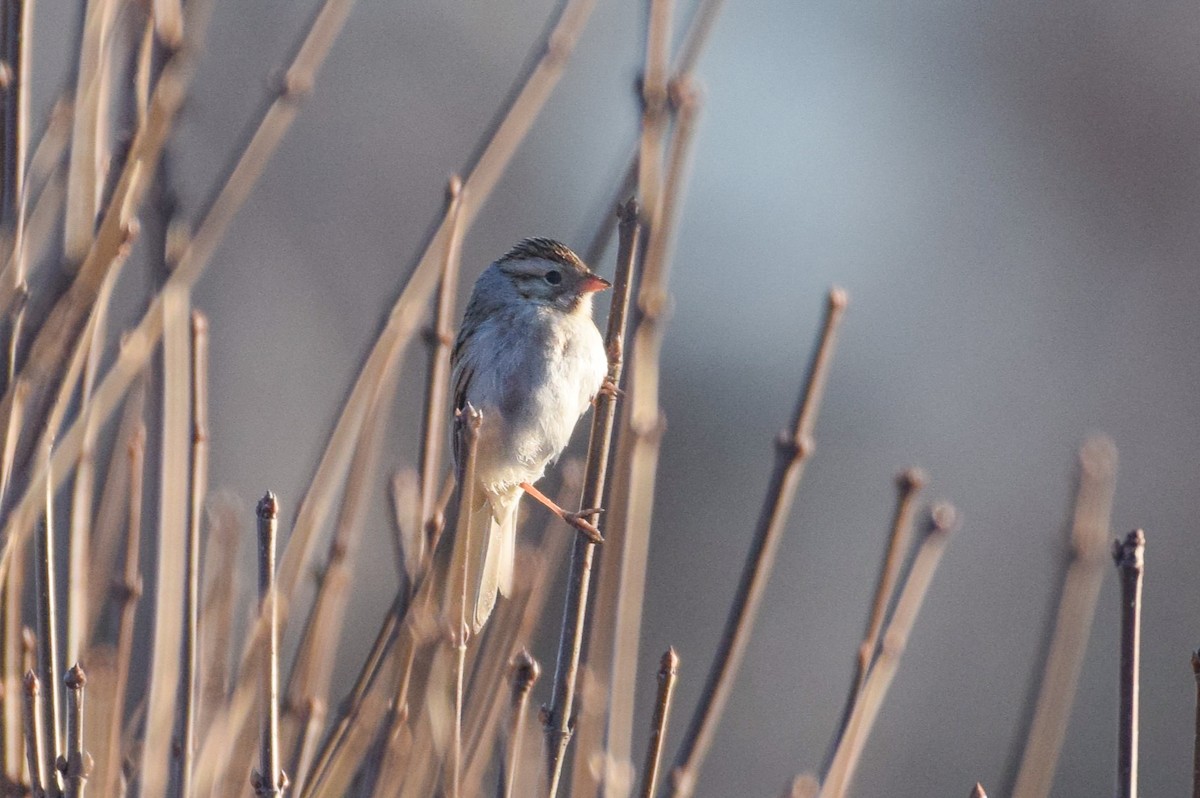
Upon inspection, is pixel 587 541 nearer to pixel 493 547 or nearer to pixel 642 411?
pixel 642 411

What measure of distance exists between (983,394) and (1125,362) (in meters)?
1.27

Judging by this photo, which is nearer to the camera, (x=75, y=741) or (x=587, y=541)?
(x=75, y=741)

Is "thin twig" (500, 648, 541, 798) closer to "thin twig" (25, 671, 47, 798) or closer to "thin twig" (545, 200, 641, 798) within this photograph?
"thin twig" (545, 200, 641, 798)

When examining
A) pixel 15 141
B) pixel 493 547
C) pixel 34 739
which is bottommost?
pixel 34 739

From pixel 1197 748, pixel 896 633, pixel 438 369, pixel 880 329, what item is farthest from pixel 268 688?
pixel 880 329

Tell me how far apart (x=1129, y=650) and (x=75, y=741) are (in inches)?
50.7

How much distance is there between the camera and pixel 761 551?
2.33 m

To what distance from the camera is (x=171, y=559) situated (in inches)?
89.3

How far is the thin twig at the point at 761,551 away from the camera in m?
2.26

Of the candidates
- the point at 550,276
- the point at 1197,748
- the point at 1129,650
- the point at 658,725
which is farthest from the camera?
the point at 550,276

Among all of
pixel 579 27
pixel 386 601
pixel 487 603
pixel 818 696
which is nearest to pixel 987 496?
pixel 818 696

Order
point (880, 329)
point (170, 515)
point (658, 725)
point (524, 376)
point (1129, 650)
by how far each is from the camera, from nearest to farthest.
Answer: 1. point (1129, 650)
2. point (658, 725)
3. point (170, 515)
4. point (524, 376)
5. point (880, 329)

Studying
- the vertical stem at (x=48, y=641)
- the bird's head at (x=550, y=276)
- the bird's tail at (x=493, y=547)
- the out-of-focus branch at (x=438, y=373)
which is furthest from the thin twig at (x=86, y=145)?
the bird's head at (x=550, y=276)

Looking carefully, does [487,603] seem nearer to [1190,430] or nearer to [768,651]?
[768,651]
